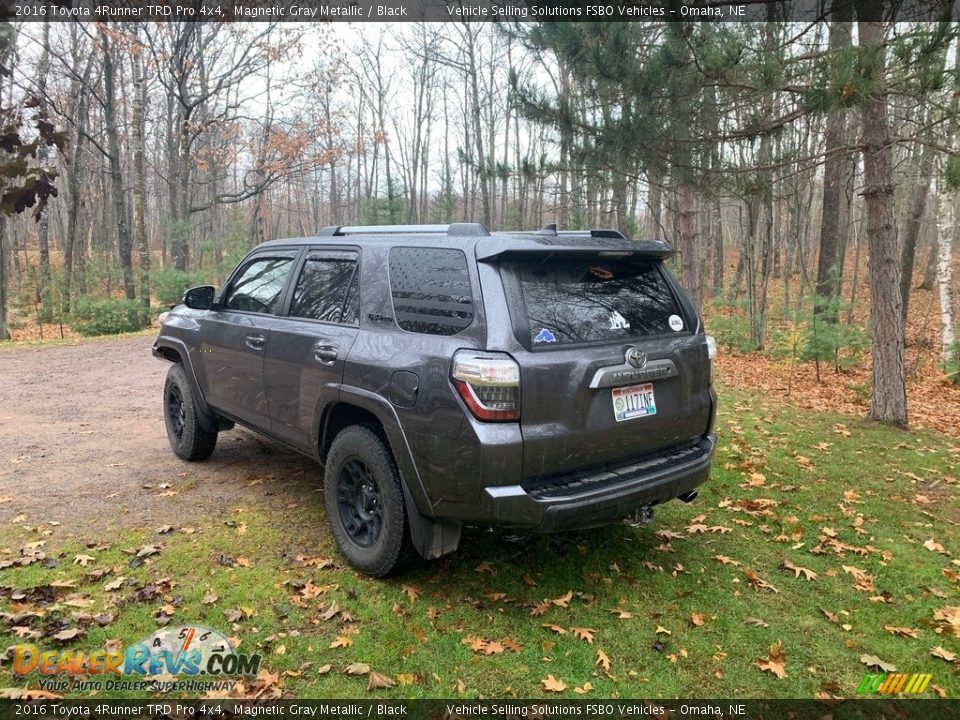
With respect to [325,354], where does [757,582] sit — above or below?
below

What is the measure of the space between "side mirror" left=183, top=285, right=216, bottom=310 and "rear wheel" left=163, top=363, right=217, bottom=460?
657 mm

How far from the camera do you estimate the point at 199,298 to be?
5.26 meters

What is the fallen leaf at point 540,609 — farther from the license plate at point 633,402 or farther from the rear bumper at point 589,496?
the license plate at point 633,402

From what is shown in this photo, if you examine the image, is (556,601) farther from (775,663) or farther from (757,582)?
(757,582)

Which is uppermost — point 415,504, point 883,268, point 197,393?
point 883,268

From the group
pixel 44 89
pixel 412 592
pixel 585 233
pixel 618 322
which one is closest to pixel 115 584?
pixel 412 592

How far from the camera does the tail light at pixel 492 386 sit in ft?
9.52

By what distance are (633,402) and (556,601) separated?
1193 mm

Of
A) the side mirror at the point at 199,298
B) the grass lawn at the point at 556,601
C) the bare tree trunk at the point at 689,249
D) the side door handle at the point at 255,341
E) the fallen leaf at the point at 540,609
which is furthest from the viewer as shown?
the bare tree trunk at the point at 689,249

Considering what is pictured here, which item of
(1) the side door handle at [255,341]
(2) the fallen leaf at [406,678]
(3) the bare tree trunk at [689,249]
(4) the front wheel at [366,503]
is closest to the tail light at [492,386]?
(4) the front wheel at [366,503]

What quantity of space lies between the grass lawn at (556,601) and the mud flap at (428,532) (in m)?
0.35

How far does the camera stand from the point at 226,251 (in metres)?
26.4

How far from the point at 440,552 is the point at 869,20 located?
5.71m

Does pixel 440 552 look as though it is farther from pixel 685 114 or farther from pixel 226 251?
pixel 226 251
